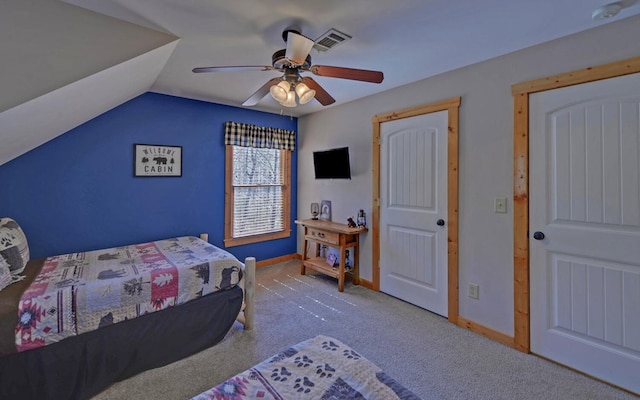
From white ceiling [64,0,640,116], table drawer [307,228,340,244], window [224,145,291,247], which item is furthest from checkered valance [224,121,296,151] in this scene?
table drawer [307,228,340,244]

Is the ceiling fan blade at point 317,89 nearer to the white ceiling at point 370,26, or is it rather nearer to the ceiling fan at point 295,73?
the ceiling fan at point 295,73

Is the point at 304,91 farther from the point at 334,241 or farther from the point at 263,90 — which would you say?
the point at 334,241

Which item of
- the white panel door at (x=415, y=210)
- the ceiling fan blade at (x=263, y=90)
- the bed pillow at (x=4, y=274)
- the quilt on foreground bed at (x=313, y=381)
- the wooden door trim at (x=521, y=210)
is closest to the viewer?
the quilt on foreground bed at (x=313, y=381)

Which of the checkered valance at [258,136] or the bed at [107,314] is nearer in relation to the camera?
the bed at [107,314]

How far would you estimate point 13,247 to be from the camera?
2184mm

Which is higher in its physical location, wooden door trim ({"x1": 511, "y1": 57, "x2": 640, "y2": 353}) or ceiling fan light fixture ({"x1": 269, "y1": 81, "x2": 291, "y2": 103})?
ceiling fan light fixture ({"x1": 269, "y1": 81, "x2": 291, "y2": 103})

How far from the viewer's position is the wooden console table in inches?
138

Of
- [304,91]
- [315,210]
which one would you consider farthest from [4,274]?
[315,210]

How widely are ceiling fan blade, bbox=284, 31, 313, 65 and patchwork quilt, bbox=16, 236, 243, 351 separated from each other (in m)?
1.74

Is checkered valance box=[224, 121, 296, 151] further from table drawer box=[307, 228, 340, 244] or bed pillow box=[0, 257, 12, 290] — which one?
bed pillow box=[0, 257, 12, 290]

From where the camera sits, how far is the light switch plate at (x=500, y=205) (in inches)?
94.4

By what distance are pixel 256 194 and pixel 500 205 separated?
10.4 ft

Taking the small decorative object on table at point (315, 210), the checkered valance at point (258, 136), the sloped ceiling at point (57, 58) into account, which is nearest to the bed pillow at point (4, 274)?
the sloped ceiling at point (57, 58)

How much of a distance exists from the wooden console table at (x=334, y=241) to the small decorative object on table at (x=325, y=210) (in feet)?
0.39
